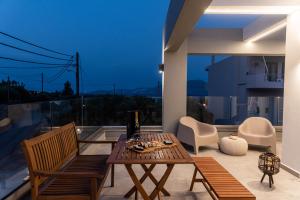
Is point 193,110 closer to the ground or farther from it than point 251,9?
closer to the ground

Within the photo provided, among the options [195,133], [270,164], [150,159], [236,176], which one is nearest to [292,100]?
[270,164]

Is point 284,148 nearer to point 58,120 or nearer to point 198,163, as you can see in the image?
point 198,163

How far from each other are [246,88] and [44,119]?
1227 cm

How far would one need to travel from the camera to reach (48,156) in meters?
2.62

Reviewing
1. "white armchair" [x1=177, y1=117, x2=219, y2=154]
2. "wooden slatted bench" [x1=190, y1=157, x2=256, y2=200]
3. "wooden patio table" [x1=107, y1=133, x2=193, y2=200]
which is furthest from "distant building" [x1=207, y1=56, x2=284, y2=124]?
"wooden patio table" [x1=107, y1=133, x2=193, y2=200]

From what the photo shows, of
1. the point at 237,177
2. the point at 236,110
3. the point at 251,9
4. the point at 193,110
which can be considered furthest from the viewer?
the point at 236,110

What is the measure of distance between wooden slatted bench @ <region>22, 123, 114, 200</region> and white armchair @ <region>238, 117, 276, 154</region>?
398 centimetres

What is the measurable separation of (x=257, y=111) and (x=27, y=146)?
680cm

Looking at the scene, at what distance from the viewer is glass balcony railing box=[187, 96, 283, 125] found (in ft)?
24.5

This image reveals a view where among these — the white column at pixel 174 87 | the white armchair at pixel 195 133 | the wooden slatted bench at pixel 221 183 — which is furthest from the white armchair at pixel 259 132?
the wooden slatted bench at pixel 221 183

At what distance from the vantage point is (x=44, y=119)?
3955mm

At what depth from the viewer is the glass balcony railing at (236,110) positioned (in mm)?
7477

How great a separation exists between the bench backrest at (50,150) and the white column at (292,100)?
11.5ft

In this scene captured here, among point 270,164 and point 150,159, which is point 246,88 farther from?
point 150,159
